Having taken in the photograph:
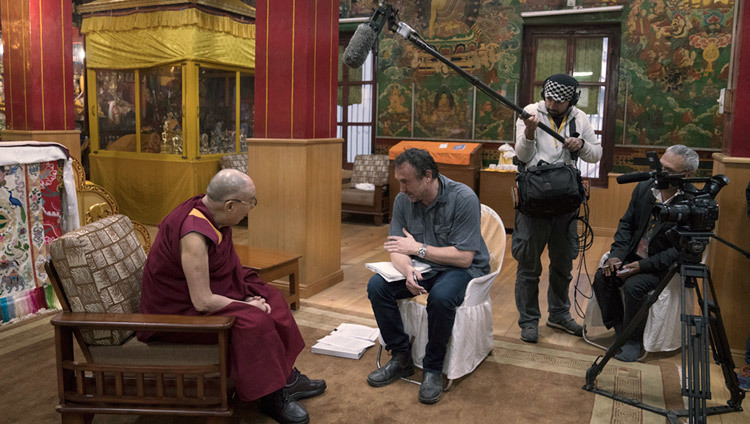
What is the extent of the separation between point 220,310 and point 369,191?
247 inches

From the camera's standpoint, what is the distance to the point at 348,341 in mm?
4004

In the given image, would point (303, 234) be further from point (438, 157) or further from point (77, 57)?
point (77, 57)

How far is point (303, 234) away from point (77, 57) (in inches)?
318

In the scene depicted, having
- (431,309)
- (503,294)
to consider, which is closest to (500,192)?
(503,294)

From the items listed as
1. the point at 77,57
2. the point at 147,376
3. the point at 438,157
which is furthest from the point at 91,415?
the point at 77,57

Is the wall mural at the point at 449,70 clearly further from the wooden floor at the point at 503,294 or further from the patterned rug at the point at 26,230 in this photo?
the patterned rug at the point at 26,230

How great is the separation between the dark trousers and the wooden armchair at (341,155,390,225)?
16.5ft

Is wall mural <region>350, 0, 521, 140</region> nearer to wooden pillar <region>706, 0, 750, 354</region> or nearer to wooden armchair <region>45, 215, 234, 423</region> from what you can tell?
wooden pillar <region>706, 0, 750, 354</region>

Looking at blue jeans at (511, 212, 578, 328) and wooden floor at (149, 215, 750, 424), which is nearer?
→ wooden floor at (149, 215, 750, 424)

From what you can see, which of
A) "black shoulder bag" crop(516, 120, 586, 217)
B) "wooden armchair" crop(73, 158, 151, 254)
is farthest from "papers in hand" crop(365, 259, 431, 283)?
"wooden armchair" crop(73, 158, 151, 254)

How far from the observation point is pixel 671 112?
26.6 ft

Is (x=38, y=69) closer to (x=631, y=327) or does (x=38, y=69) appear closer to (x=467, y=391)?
(x=467, y=391)

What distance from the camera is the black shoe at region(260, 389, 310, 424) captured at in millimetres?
2971

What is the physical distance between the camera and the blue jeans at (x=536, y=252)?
406 centimetres
